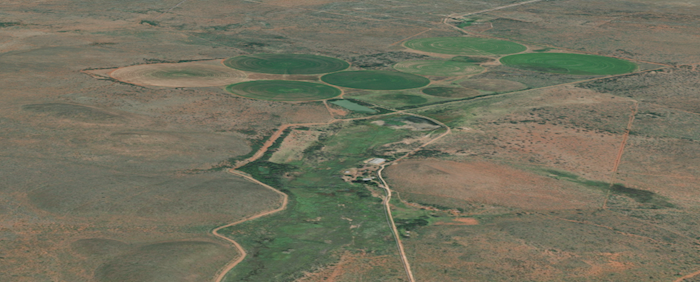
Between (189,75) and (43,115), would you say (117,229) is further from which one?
(189,75)

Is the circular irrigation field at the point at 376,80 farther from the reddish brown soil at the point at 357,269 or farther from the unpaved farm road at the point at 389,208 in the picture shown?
the reddish brown soil at the point at 357,269

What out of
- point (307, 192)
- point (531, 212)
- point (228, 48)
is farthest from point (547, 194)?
point (228, 48)

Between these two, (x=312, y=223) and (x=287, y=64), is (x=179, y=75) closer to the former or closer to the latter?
(x=287, y=64)

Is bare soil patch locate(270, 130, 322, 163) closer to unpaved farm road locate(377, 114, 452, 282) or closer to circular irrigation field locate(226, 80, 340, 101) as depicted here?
unpaved farm road locate(377, 114, 452, 282)

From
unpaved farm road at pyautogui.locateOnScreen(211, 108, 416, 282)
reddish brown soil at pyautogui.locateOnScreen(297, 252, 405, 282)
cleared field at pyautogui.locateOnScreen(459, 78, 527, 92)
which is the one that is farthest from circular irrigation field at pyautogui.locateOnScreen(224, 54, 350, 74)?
reddish brown soil at pyautogui.locateOnScreen(297, 252, 405, 282)

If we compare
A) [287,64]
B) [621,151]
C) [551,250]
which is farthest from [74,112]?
[621,151]

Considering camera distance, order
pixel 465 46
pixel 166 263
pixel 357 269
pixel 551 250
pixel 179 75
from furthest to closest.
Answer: pixel 465 46 < pixel 179 75 < pixel 551 250 < pixel 357 269 < pixel 166 263

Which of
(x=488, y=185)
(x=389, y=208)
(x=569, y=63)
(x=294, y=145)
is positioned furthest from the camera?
(x=569, y=63)
